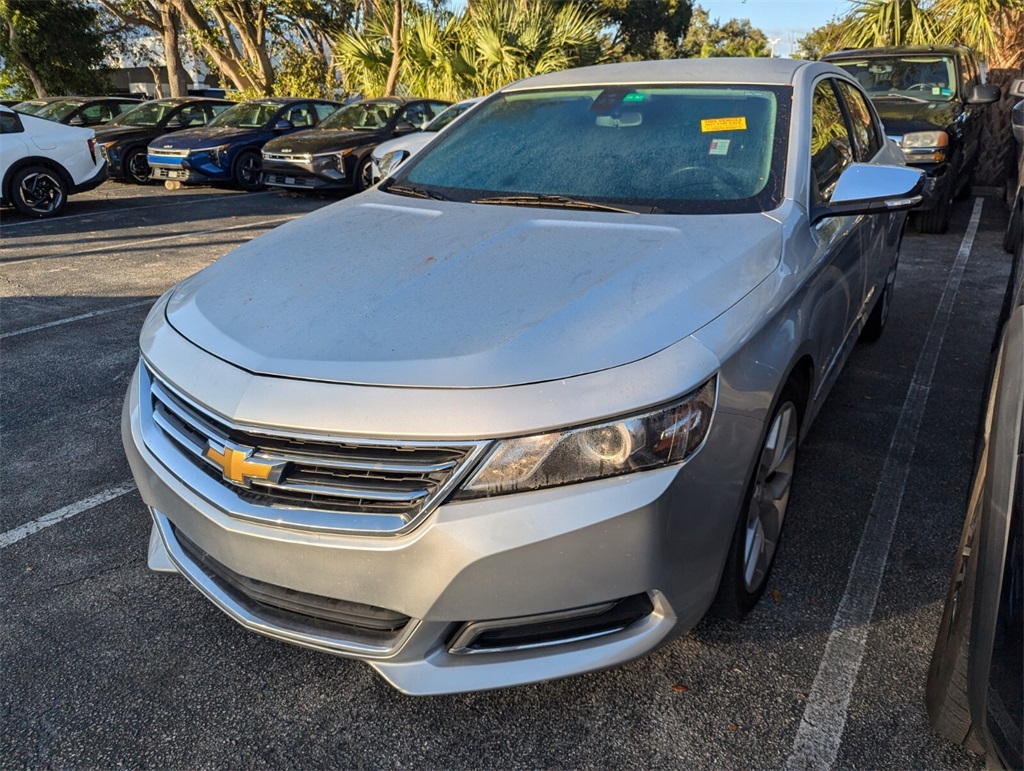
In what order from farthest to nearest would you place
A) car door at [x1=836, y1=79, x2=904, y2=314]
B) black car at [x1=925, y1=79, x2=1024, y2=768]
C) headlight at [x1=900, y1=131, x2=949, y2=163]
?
1. headlight at [x1=900, y1=131, x2=949, y2=163]
2. car door at [x1=836, y1=79, x2=904, y2=314]
3. black car at [x1=925, y1=79, x2=1024, y2=768]

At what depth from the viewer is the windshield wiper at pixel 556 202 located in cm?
278

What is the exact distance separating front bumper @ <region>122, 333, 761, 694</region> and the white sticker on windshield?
4.26 feet

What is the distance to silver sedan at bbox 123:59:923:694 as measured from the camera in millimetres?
1773

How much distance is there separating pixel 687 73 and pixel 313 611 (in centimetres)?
265

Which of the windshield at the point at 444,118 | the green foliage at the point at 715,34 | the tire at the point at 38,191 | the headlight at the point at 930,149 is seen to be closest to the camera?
the headlight at the point at 930,149

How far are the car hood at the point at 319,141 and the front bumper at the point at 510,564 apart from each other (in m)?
10.4

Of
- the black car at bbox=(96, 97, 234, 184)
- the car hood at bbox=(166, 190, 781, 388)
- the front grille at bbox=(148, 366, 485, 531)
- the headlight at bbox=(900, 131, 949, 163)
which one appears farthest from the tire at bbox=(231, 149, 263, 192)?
the front grille at bbox=(148, 366, 485, 531)

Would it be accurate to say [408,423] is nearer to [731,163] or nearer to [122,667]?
[122,667]

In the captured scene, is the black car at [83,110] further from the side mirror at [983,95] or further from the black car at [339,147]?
the side mirror at [983,95]

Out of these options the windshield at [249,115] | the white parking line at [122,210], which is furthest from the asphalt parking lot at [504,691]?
the windshield at [249,115]

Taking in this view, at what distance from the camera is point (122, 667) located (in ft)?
7.70

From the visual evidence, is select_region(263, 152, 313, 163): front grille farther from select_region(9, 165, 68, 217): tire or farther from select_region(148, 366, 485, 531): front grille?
select_region(148, 366, 485, 531): front grille

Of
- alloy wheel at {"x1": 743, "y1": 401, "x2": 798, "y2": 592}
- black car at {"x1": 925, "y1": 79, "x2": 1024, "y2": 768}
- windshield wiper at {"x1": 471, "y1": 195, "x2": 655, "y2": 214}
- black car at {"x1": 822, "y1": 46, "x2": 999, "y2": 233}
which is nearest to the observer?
black car at {"x1": 925, "y1": 79, "x2": 1024, "y2": 768}

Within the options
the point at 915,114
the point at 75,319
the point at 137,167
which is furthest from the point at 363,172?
the point at 915,114
